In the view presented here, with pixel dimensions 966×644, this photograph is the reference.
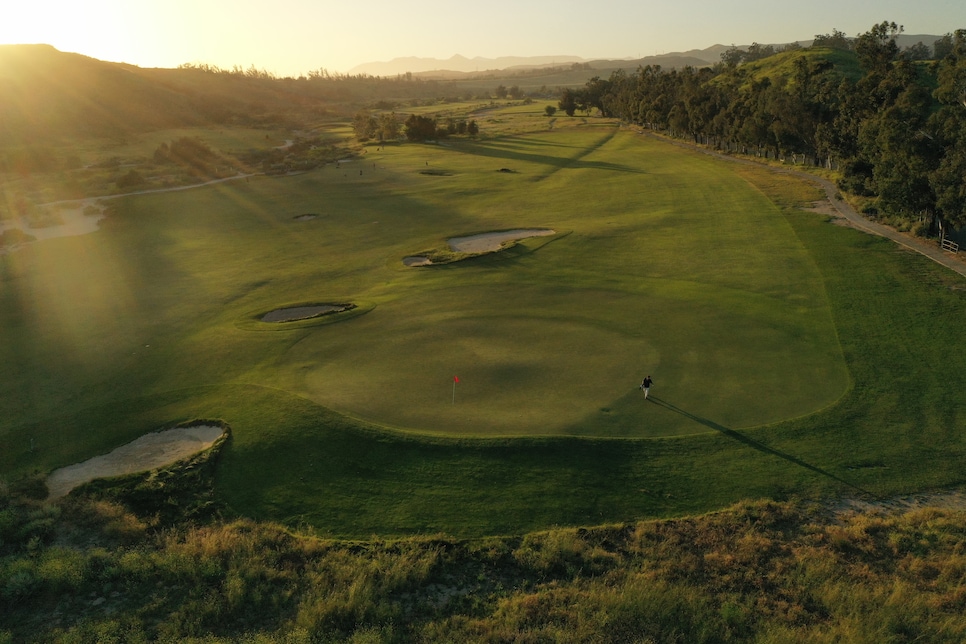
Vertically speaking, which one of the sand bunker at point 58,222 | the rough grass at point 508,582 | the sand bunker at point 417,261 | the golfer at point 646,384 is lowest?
the rough grass at point 508,582

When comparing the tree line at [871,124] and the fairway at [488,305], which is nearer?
the fairway at [488,305]

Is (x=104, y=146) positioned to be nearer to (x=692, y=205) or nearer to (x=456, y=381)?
(x=692, y=205)

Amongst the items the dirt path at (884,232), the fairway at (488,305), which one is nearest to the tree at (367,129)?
the fairway at (488,305)

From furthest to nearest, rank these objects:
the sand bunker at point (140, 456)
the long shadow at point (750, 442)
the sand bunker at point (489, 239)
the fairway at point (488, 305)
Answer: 1. the sand bunker at point (489, 239)
2. the fairway at point (488, 305)
3. the sand bunker at point (140, 456)
4. the long shadow at point (750, 442)

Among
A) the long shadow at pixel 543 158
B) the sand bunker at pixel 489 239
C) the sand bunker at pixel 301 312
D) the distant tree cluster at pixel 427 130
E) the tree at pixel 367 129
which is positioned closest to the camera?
the sand bunker at pixel 301 312

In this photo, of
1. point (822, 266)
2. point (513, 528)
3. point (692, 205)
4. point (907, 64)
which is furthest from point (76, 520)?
point (907, 64)

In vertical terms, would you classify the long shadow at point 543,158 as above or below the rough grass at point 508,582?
above

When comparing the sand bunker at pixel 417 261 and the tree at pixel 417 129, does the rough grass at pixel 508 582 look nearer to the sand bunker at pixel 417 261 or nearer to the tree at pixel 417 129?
the sand bunker at pixel 417 261
